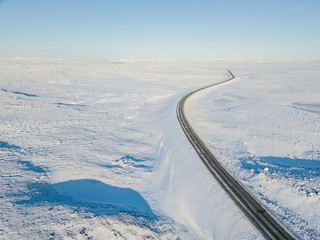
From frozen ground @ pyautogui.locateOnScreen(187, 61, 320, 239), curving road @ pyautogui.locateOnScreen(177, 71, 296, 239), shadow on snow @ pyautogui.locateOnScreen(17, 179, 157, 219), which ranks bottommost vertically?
shadow on snow @ pyautogui.locateOnScreen(17, 179, 157, 219)

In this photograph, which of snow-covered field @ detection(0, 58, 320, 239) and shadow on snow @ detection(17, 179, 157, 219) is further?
shadow on snow @ detection(17, 179, 157, 219)

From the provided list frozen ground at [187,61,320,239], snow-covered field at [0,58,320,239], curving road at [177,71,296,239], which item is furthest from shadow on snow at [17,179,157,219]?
frozen ground at [187,61,320,239]

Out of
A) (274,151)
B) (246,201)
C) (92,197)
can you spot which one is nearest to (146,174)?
(92,197)

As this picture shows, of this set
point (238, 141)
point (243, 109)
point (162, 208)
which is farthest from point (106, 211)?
point (243, 109)

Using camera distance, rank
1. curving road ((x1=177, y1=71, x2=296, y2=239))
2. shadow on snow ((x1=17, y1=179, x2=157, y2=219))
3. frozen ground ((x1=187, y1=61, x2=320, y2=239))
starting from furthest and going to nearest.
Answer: frozen ground ((x1=187, y1=61, x2=320, y2=239)), shadow on snow ((x1=17, y1=179, x2=157, y2=219)), curving road ((x1=177, y1=71, x2=296, y2=239))

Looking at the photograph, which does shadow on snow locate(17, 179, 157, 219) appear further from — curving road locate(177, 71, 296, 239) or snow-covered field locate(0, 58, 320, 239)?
curving road locate(177, 71, 296, 239)

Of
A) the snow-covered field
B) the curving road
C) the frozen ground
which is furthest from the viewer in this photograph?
the frozen ground

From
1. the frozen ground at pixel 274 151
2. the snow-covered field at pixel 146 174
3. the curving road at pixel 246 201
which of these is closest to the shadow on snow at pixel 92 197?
the snow-covered field at pixel 146 174

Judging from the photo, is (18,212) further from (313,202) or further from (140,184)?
(313,202)

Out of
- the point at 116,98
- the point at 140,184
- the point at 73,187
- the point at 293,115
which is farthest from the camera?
→ the point at 116,98

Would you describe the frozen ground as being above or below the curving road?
above

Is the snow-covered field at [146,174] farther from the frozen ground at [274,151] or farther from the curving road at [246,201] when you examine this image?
the curving road at [246,201]
